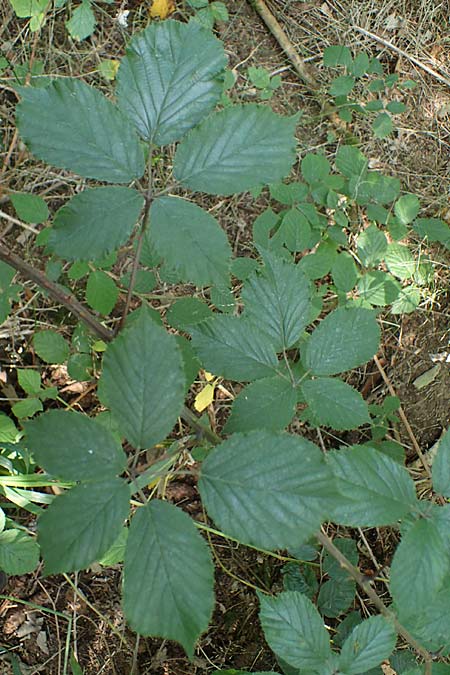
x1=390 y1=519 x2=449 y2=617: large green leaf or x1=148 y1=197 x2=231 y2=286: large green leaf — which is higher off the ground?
x1=148 y1=197 x2=231 y2=286: large green leaf

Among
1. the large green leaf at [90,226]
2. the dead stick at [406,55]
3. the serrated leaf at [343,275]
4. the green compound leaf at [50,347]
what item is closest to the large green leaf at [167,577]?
the large green leaf at [90,226]

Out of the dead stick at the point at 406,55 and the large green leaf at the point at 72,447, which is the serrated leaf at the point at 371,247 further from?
the large green leaf at the point at 72,447

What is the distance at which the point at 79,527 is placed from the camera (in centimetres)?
→ 69

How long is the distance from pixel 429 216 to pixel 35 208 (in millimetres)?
1414

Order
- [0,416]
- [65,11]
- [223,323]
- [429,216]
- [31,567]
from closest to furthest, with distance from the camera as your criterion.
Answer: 1. [223,323]
2. [31,567]
3. [0,416]
4. [65,11]
5. [429,216]

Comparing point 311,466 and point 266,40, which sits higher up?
point 266,40

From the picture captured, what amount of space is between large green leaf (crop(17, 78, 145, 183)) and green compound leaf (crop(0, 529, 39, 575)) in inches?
36.6

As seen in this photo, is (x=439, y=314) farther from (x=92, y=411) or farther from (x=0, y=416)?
(x=0, y=416)

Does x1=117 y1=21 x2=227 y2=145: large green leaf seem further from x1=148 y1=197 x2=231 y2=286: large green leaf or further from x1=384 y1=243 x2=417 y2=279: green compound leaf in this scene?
x1=384 y1=243 x2=417 y2=279: green compound leaf

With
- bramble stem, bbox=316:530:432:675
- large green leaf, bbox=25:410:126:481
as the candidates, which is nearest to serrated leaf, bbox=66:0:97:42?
large green leaf, bbox=25:410:126:481

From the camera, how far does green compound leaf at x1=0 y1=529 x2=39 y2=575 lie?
1356 mm

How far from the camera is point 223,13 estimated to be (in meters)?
2.05

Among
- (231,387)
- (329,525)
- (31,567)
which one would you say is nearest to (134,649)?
(31,567)

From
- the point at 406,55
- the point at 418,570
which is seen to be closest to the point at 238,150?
the point at 418,570
